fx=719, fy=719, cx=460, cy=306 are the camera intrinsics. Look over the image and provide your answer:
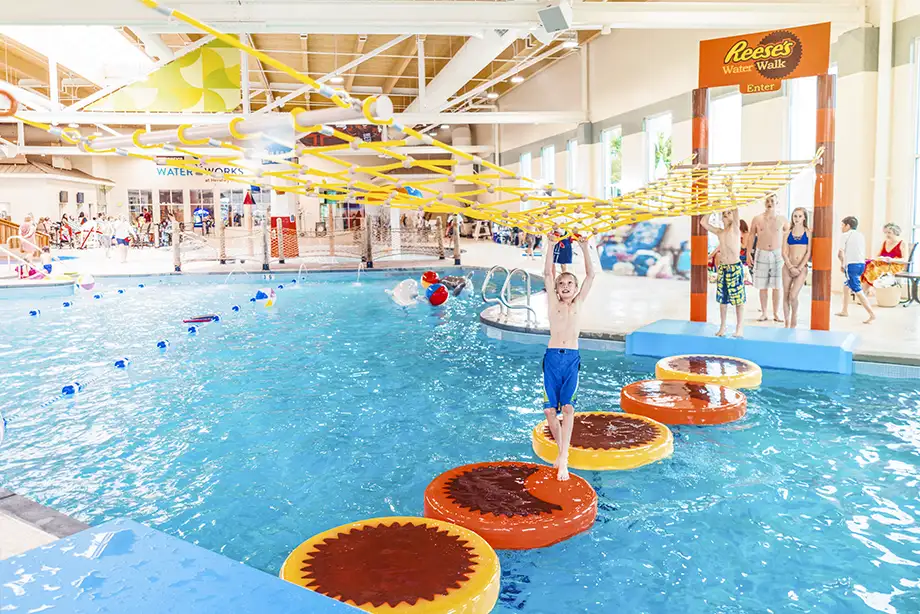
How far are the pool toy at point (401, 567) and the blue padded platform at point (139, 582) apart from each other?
652mm

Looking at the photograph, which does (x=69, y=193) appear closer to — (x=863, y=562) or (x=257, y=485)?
(x=257, y=485)

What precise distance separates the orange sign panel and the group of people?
1356 mm

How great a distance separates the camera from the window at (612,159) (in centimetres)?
1944

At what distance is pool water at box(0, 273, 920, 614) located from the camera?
11.8 feet

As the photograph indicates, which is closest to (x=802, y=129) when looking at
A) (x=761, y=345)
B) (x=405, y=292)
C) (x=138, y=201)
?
(x=761, y=345)

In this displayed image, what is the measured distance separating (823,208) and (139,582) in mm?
8107

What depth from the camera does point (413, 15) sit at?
9852mm

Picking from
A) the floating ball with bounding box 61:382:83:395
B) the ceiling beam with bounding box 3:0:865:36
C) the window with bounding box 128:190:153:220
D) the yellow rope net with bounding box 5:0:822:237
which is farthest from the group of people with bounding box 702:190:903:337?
the window with bounding box 128:190:153:220

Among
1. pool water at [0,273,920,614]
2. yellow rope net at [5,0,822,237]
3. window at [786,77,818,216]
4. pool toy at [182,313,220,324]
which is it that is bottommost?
Result: pool water at [0,273,920,614]

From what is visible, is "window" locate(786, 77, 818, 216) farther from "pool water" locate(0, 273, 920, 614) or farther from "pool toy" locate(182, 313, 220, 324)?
"pool toy" locate(182, 313, 220, 324)

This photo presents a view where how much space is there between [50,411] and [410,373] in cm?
355

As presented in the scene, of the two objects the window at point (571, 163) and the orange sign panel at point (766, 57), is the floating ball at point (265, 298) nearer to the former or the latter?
the orange sign panel at point (766, 57)

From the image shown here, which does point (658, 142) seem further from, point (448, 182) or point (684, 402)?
point (684, 402)

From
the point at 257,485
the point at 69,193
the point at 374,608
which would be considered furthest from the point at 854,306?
the point at 69,193
